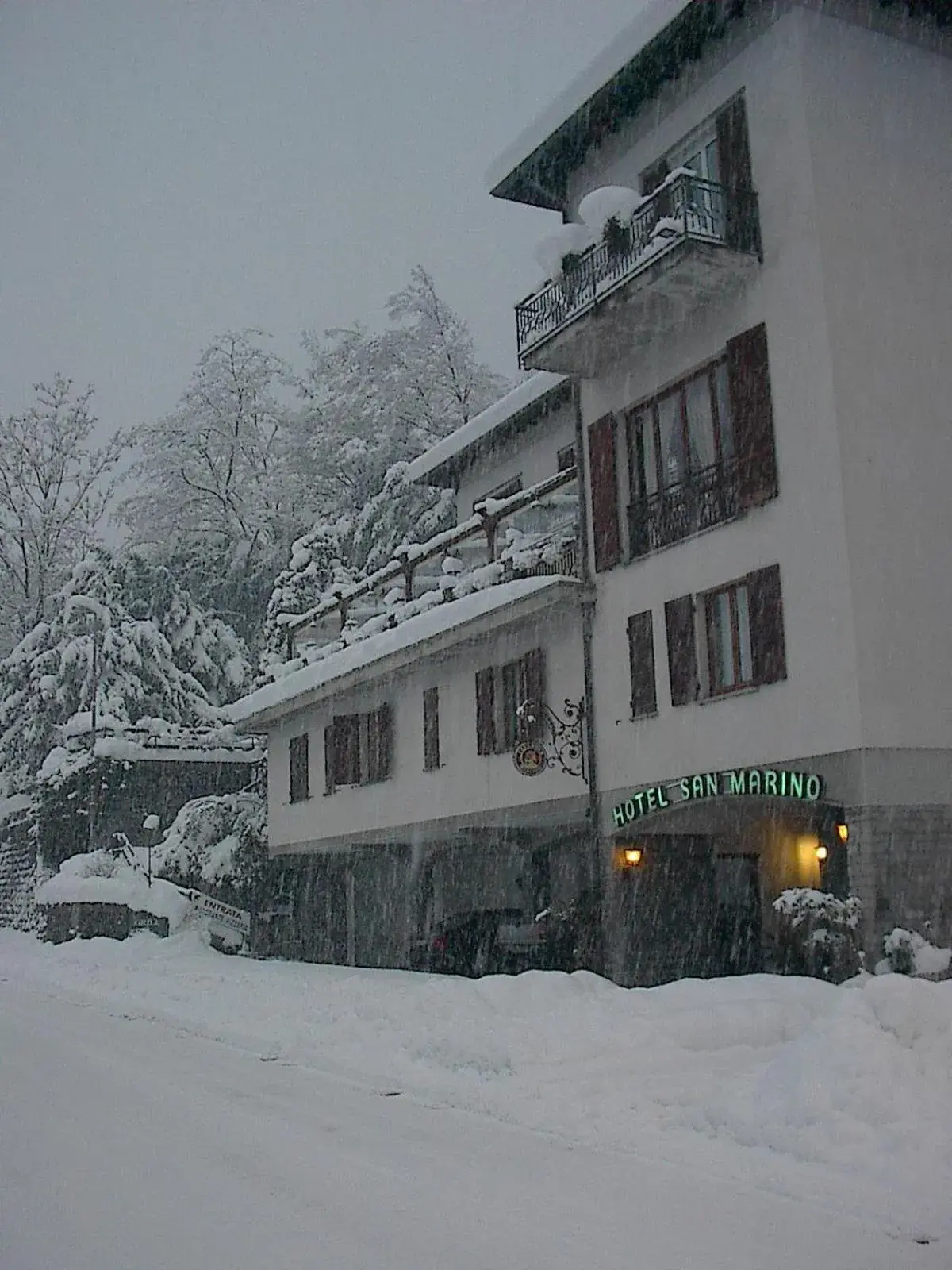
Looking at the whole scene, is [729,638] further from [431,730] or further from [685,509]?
[431,730]

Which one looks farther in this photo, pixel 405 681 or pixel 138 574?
pixel 138 574

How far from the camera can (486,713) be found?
22.6m

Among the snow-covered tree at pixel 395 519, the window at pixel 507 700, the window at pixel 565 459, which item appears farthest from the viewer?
the snow-covered tree at pixel 395 519

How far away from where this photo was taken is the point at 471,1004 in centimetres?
1423

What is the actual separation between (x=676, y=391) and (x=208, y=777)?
2430 centimetres

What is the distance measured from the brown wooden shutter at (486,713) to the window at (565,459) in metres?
4.20

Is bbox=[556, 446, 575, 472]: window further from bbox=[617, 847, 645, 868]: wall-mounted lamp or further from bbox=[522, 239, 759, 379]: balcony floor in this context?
bbox=[617, 847, 645, 868]: wall-mounted lamp

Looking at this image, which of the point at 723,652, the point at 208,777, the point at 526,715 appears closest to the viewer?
the point at 723,652

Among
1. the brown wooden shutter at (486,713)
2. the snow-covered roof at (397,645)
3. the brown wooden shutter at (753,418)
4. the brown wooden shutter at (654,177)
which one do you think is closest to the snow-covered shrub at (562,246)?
the brown wooden shutter at (654,177)

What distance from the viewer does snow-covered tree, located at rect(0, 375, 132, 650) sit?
5238 centimetres

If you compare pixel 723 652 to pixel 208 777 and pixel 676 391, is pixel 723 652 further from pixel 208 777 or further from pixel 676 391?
pixel 208 777

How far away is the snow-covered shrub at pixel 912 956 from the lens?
15.2 meters

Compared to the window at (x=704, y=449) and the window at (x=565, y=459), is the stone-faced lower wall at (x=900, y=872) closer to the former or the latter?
the window at (x=704, y=449)

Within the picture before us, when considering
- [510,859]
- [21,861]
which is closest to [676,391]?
[510,859]
